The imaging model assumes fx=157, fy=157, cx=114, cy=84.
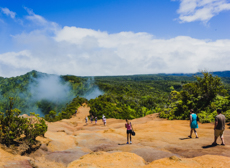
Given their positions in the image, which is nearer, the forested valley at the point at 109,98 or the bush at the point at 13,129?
the bush at the point at 13,129

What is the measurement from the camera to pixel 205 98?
20.1 meters

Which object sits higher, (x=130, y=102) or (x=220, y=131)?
(x=220, y=131)

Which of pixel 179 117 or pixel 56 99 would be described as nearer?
pixel 179 117

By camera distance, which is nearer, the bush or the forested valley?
the bush

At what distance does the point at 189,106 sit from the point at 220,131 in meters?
13.7

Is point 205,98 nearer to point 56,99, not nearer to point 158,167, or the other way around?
point 158,167

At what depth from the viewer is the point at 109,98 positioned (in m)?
48.7

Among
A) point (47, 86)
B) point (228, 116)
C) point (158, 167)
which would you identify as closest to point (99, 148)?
point (158, 167)

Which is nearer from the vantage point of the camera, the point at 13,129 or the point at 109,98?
the point at 13,129

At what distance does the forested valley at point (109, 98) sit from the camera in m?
19.6

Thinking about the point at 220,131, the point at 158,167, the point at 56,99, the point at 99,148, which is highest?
the point at 220,131

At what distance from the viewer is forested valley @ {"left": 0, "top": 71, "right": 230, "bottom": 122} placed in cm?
1958

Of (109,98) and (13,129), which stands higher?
(13,129)

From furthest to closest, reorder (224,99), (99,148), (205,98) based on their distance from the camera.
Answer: (205,98) < (224,99) < (99,148)
